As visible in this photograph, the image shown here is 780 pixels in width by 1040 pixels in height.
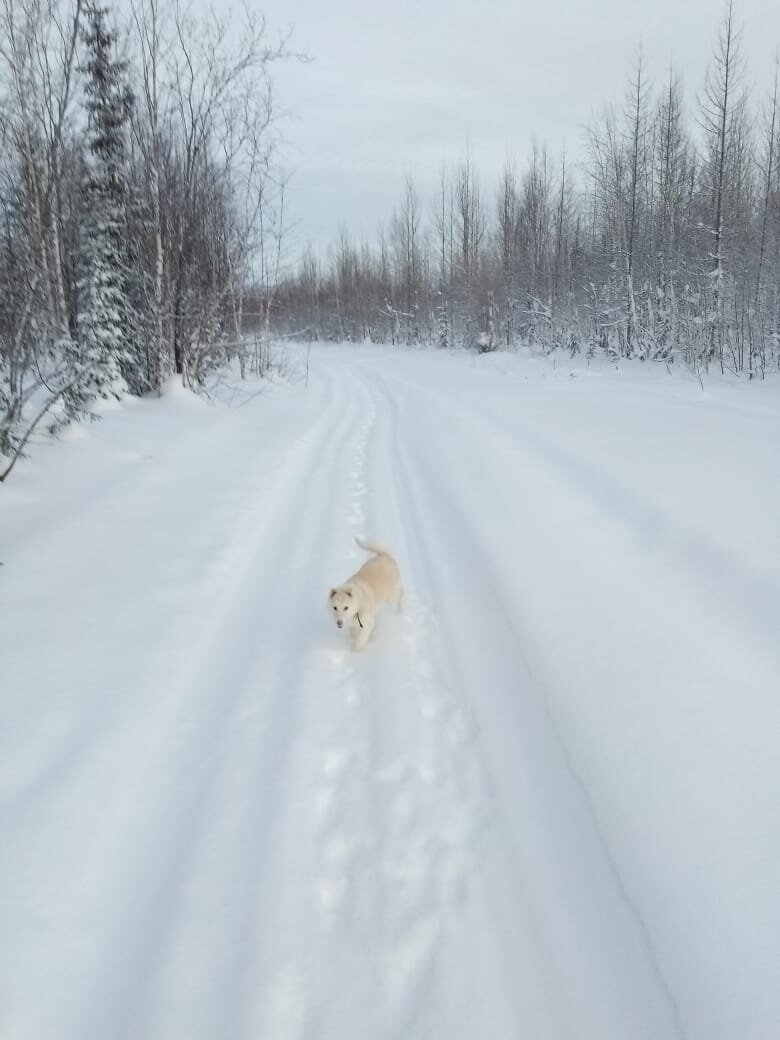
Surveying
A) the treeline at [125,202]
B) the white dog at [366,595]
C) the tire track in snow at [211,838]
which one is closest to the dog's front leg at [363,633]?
the white dog at [366,595]

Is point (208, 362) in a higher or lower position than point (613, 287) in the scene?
lower

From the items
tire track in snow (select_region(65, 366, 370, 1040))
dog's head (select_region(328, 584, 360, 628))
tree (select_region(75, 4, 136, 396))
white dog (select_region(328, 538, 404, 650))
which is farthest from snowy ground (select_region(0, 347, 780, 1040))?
tree (select_region(75, 4, 136, 396))

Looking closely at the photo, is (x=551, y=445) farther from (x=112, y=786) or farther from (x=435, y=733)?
(x=112, y=786)

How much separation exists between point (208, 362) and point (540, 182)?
3181cm

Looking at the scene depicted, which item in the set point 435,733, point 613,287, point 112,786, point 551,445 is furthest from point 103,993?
point 613,287

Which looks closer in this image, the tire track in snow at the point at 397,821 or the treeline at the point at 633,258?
the tire track in snow at the point at 397,821

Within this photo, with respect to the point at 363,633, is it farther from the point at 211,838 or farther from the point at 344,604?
the point at 211,838

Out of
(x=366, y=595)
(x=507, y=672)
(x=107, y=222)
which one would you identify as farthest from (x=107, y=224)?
(x=507, y=672)

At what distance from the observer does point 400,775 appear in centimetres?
274

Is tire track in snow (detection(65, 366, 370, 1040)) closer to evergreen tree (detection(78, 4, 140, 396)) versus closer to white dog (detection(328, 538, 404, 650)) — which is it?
white dog (detection(328, 538, 404, 650))

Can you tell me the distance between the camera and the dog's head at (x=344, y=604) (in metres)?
3.55

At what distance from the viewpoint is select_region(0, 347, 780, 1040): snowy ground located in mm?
1843

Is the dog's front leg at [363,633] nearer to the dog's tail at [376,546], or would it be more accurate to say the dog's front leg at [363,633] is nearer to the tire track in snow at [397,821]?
the tire track in snow at [397,821]

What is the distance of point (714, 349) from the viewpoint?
60.0 ft
